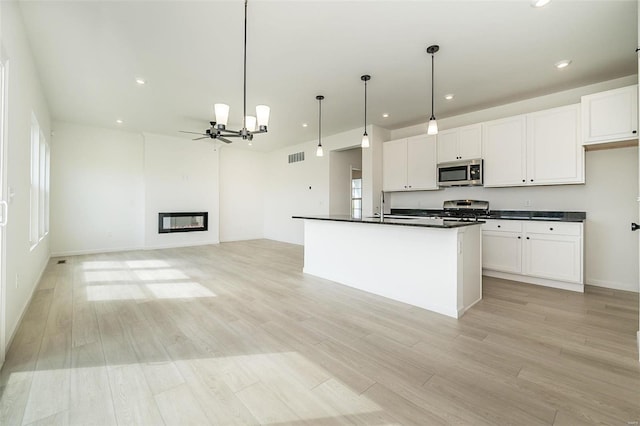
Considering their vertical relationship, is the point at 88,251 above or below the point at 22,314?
above

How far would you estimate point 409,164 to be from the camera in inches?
219

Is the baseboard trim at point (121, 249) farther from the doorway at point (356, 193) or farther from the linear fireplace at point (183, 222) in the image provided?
the doorway at point (356, 193)

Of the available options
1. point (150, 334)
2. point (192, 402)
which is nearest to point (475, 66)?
point (192, 402)

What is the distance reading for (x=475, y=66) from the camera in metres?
3.42

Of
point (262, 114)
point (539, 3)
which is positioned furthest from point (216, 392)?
point (539, 3)

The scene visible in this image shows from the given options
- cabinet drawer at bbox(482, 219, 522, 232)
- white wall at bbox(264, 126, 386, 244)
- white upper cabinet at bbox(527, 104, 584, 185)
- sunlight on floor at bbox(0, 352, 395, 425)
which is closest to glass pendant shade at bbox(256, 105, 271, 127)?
sunlight on floor at bbox(0, 352, 395, 425)

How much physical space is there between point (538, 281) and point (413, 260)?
92.2 inches

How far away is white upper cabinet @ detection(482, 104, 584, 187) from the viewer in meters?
3.71

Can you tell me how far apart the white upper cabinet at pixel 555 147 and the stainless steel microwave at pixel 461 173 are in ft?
2.27

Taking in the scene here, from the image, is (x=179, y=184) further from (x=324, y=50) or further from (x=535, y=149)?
(x=535, y=149)

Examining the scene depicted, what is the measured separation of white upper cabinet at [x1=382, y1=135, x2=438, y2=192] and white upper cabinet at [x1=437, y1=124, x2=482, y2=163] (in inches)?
6.7

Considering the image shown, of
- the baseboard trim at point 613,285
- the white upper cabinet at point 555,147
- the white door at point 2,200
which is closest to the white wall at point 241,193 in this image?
the white door at point 2,200

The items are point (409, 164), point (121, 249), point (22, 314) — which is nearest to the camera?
point (22, 314)

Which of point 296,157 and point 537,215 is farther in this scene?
point 296,157
